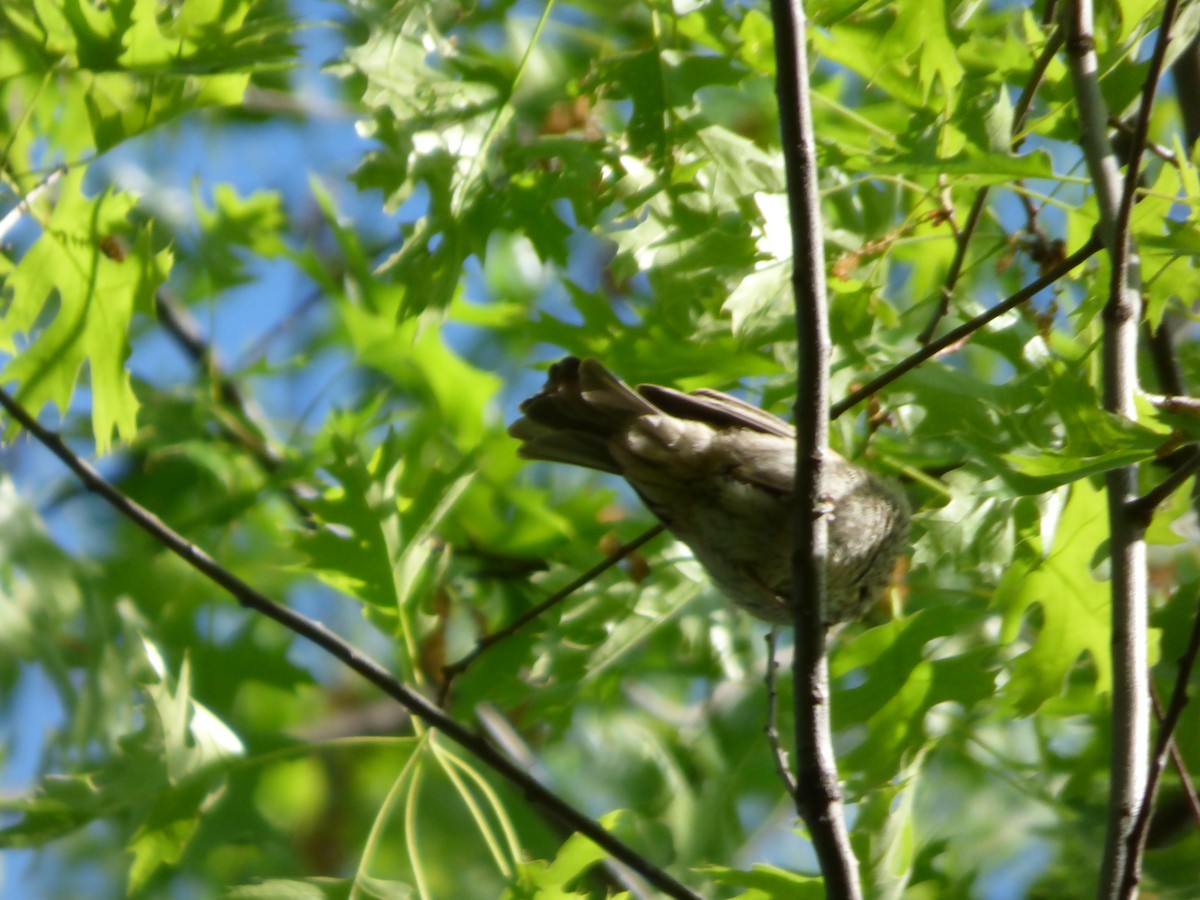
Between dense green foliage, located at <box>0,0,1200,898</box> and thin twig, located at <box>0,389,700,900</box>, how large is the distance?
0.17 meters

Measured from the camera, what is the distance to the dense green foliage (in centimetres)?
305

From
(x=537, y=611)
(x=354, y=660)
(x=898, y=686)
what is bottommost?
(x=898, y=686)

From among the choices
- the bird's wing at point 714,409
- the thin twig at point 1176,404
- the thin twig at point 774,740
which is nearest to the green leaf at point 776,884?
the thin twig at point 774,740

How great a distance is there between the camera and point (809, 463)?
2459mm

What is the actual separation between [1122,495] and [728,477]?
3.10 feet

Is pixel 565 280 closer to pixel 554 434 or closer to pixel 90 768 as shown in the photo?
pixel 554 434

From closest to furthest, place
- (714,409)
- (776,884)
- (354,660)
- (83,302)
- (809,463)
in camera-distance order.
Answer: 1. (809,463)
2. (776,884)
3. (354,660)
4. (714,409)
5. (83,302)

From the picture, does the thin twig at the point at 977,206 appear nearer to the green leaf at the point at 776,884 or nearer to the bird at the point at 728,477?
the bird at the point at 728,477

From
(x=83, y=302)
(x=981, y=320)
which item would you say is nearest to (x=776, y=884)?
(x=981, y=320)

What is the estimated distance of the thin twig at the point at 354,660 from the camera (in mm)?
3070

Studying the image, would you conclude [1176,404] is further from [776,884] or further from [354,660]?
[354,660]

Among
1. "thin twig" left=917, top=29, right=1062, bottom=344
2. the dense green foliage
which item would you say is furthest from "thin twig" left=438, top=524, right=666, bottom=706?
"thin twig" left=917, top=29, right=1062, bottom=344

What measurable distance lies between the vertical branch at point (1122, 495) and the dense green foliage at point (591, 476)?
0.38ft

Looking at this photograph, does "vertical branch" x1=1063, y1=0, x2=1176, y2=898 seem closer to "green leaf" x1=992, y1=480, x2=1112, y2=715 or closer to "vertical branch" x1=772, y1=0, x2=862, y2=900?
"green leaf" x1=992, y1=480, x2=1112, y2=715
